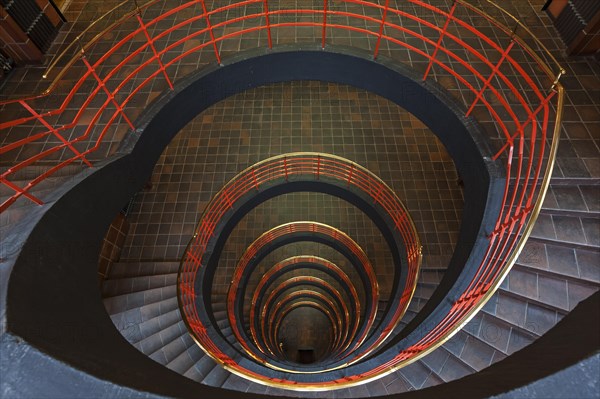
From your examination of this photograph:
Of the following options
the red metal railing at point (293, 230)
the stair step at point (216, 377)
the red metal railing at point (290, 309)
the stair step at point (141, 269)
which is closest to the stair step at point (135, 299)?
the red metal railing at point (293, 230)

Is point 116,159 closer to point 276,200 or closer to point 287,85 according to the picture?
A: point 276,200

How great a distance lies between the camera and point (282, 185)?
7.16m

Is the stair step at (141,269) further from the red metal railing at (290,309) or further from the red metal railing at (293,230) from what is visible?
the red metal railing at (290,309)

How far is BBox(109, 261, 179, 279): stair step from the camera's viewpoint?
699 centimetres

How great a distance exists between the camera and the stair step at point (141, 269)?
699 centimetres

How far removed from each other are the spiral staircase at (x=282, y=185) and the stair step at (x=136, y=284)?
0.09 ft

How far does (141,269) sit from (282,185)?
334cm

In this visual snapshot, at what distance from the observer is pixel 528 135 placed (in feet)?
14.7

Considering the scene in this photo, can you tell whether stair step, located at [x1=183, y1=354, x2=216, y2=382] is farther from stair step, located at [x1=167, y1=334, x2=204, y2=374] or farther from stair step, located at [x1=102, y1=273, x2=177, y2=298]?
stair step, located at [x1=102, y1=273, x2=177, y2=298]

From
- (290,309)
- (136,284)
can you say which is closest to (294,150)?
(136,284)

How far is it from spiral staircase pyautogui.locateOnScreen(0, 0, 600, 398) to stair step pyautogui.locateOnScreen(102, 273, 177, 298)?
0.03 meters

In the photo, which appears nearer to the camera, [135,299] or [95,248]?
[95,248]

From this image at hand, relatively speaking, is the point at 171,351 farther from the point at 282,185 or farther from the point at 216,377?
the point at 282,185

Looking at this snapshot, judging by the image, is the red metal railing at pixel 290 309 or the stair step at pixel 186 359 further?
the red metal railing at pixel 290 309
